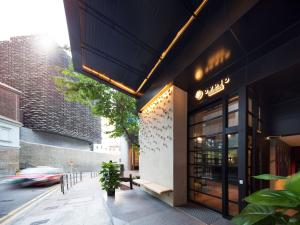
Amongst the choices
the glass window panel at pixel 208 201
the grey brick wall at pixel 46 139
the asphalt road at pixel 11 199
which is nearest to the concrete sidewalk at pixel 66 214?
the asphalt road at pixel 11 199

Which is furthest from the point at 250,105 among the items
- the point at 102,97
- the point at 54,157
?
the point at 54,157

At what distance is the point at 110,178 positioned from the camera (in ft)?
29.2

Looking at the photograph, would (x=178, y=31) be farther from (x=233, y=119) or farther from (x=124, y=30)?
(x=233, y=119)

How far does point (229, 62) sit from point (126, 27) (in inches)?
115

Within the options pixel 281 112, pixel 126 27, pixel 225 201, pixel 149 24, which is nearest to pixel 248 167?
pixel 225 201

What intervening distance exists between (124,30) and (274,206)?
219 inches

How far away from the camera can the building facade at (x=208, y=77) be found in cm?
411

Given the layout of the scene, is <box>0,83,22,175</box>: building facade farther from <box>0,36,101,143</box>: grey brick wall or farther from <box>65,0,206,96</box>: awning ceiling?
<box>65,0,206,96</box>: awning ceiling

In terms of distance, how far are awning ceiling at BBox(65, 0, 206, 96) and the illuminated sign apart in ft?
6.35

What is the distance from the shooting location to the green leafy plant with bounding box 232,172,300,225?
1021 mm

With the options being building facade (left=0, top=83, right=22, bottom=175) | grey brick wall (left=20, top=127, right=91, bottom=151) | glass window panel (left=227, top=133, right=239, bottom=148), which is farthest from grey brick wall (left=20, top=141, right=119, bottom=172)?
glass window panel (left=227, top=133, right=239, bottom=148)

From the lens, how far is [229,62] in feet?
17.2

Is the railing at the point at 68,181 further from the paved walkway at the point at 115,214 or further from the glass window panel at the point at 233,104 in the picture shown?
the glass window panel at the point at 233,104

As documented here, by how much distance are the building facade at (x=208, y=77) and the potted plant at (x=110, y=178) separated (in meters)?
1.67
